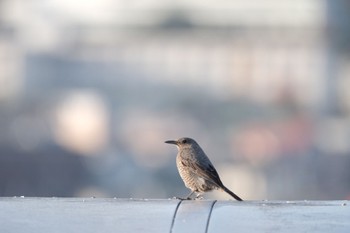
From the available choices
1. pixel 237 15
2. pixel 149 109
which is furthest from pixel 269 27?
pixel 149 109

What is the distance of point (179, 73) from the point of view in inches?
4289

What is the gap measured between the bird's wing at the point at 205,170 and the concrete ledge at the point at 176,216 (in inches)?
134

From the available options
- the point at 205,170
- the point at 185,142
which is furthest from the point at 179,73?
the point at 205,170

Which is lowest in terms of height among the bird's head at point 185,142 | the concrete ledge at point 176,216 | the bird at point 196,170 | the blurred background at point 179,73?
the blurred background at point 179,73

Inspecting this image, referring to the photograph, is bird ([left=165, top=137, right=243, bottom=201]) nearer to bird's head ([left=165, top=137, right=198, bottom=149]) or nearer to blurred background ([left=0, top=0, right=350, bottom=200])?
bird's head ([left=165, top=137, right=198, bottom=149])

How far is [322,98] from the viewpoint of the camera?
10256 cm

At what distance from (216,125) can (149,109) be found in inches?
417

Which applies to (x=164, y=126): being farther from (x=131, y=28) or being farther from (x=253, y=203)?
(x=253, y=203)

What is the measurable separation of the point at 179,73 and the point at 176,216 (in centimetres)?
10272

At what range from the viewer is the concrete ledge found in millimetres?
6133

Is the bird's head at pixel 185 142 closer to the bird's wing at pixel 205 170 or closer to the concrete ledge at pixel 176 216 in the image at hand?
the bird's wing at pixel 205 170

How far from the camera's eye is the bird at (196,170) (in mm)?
10117

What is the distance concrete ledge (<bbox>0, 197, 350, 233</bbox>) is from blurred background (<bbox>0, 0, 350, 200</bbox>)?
59641 mm

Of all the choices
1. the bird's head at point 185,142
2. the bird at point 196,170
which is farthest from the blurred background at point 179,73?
the bird at point 196,170
